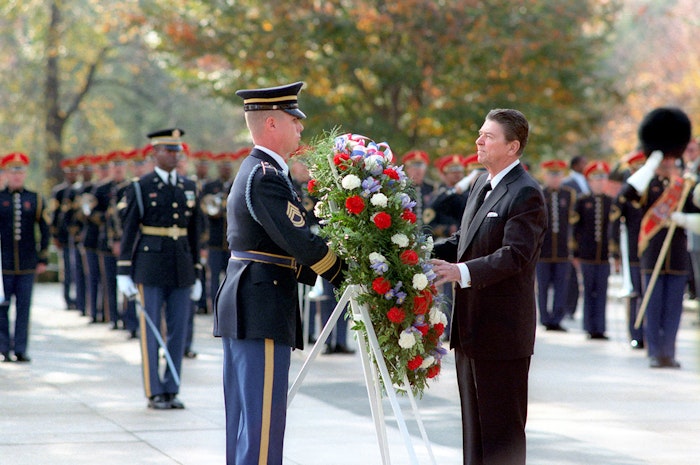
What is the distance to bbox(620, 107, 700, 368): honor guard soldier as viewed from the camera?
40.0 ft


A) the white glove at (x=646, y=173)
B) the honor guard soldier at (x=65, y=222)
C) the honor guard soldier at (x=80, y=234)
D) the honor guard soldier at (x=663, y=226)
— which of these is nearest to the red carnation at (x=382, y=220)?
the white glove at (x=646, y=173)

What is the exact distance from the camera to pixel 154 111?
4203 cm

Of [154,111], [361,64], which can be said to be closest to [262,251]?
[361,64]

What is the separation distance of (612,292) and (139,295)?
1414 cm

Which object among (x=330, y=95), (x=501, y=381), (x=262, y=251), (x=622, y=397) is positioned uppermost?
(x=330, y=95)

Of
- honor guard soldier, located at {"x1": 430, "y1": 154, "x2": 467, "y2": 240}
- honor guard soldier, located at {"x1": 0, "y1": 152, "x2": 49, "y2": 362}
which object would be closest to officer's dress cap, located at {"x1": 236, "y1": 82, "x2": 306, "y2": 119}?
honor guard soldier, located at {"x1": 430, "y1": 154, "x2": 467, "y2": 240}

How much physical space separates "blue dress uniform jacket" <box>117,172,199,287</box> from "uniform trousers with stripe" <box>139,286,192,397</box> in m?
0.11

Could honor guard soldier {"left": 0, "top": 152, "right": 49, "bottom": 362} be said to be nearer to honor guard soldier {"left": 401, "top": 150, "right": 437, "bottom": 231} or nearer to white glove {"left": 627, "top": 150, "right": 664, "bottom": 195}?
honor guard soldier {"left": 401, "top": 150, "right": 437, "bottom": 231}

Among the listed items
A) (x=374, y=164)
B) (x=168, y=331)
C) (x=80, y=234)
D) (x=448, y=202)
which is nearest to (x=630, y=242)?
(x=448, y=202)

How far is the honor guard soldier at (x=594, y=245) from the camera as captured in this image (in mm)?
15328

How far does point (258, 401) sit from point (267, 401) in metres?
0.04

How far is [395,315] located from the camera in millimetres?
5891

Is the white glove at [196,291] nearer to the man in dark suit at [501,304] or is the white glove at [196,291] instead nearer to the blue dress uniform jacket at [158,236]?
the blue dress uniform jacket at [158,236]

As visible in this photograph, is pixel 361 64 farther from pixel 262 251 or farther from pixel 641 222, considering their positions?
pixel 262 251
